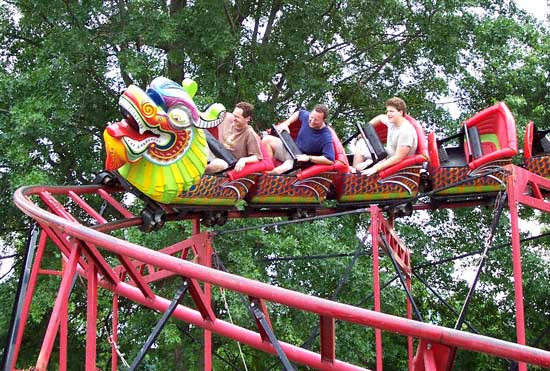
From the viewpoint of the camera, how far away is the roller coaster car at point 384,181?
657 centimetres

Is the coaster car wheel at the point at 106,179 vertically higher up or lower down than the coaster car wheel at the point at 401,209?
higher up

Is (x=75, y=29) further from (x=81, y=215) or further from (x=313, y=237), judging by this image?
(x=313, y=237)

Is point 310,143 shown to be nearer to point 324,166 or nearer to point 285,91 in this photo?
point 324,166

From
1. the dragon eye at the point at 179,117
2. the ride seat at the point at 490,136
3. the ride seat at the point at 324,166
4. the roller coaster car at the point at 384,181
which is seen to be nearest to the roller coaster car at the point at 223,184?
the ride seat at the point at 324,166

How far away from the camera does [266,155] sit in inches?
250

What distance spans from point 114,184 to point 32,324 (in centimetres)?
623

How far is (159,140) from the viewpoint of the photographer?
5.43 meters

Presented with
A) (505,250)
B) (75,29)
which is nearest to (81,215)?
(75,29)

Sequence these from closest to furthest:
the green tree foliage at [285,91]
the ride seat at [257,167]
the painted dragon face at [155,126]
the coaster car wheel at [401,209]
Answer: the painted dragon face at [155,126] < the ride seat at [257,167] < the coaster car wheel at [401,209] < the green tree foliage at [285,91]

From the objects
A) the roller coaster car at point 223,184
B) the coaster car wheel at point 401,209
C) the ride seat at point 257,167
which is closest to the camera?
the roller coaster car at point 223,184

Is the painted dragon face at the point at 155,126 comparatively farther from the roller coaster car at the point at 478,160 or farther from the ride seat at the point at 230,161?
the roller coaster car at the point at 478,160

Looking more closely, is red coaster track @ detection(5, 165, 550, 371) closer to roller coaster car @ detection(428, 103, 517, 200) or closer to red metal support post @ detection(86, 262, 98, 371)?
red metal support post @ detection(86, 262, 98, 371)

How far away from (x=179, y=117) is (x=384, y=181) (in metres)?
1.88

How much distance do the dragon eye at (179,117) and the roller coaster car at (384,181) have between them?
5.42ft
